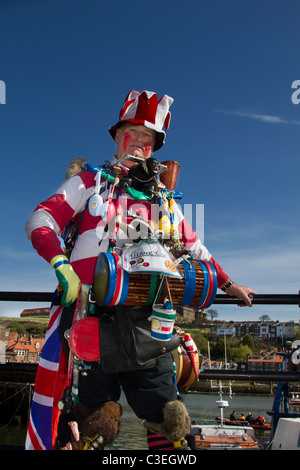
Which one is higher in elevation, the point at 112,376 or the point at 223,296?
the point at 223,296

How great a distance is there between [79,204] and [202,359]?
4.09 feet

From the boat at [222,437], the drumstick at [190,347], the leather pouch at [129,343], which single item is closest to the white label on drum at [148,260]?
the leather pouch at [129,343]

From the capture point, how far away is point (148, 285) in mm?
1792

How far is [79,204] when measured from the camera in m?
2.30

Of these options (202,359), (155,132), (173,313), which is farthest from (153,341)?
(155,132)

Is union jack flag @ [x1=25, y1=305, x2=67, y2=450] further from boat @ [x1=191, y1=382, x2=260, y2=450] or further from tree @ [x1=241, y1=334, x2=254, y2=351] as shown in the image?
tree @ [x1=241, y1=334, x2=254, y2=351]

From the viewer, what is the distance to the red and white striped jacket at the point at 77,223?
6.58ft

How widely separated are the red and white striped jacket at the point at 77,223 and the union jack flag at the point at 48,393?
1.34 feet

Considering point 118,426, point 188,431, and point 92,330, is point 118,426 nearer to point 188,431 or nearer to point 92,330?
point 188,431

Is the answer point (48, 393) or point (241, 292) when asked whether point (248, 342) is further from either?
point (48, 393)

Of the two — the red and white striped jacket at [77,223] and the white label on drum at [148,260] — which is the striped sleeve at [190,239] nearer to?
the red and white striped jacket at [77,223]

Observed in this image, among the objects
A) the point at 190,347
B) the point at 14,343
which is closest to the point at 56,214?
the point at 190,347

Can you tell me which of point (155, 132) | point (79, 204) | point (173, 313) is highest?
point (155, 132)

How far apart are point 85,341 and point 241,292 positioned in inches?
43.7
